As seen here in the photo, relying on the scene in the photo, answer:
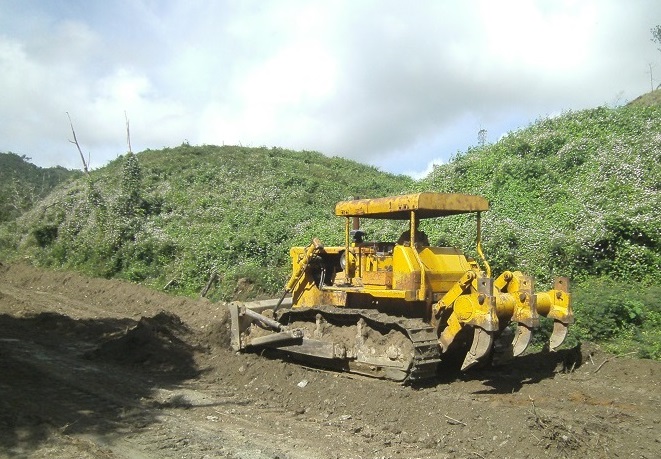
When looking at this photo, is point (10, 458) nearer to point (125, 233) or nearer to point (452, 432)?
point (452, 432)

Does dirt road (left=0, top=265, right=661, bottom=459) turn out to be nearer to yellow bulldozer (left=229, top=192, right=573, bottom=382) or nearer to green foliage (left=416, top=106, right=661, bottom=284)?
yellow bulldozer (left=229, top=192, right=573, bottom=382)

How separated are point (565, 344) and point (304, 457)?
19.1 feet

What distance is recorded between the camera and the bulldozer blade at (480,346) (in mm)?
7406

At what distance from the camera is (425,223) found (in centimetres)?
1664

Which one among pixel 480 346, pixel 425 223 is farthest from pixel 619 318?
pixel 425 223

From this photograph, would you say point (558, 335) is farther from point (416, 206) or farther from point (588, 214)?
point (588, 214)

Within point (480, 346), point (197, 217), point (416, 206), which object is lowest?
point (480, 346)

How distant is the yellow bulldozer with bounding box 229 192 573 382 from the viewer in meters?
7.84

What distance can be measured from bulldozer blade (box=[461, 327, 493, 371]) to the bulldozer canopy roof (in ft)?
6.05

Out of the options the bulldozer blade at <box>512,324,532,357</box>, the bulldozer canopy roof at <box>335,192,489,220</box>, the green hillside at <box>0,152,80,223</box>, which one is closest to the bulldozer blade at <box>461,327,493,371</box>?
the bulldozer blade at <box>512,324,532,357</box>

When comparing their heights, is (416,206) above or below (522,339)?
above

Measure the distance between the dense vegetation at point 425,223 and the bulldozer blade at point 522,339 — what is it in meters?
2.63

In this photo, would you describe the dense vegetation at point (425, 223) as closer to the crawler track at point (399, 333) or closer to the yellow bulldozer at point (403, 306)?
the yellow bulldozer at point (403, 306)

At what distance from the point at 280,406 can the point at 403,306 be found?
2.26 metres
